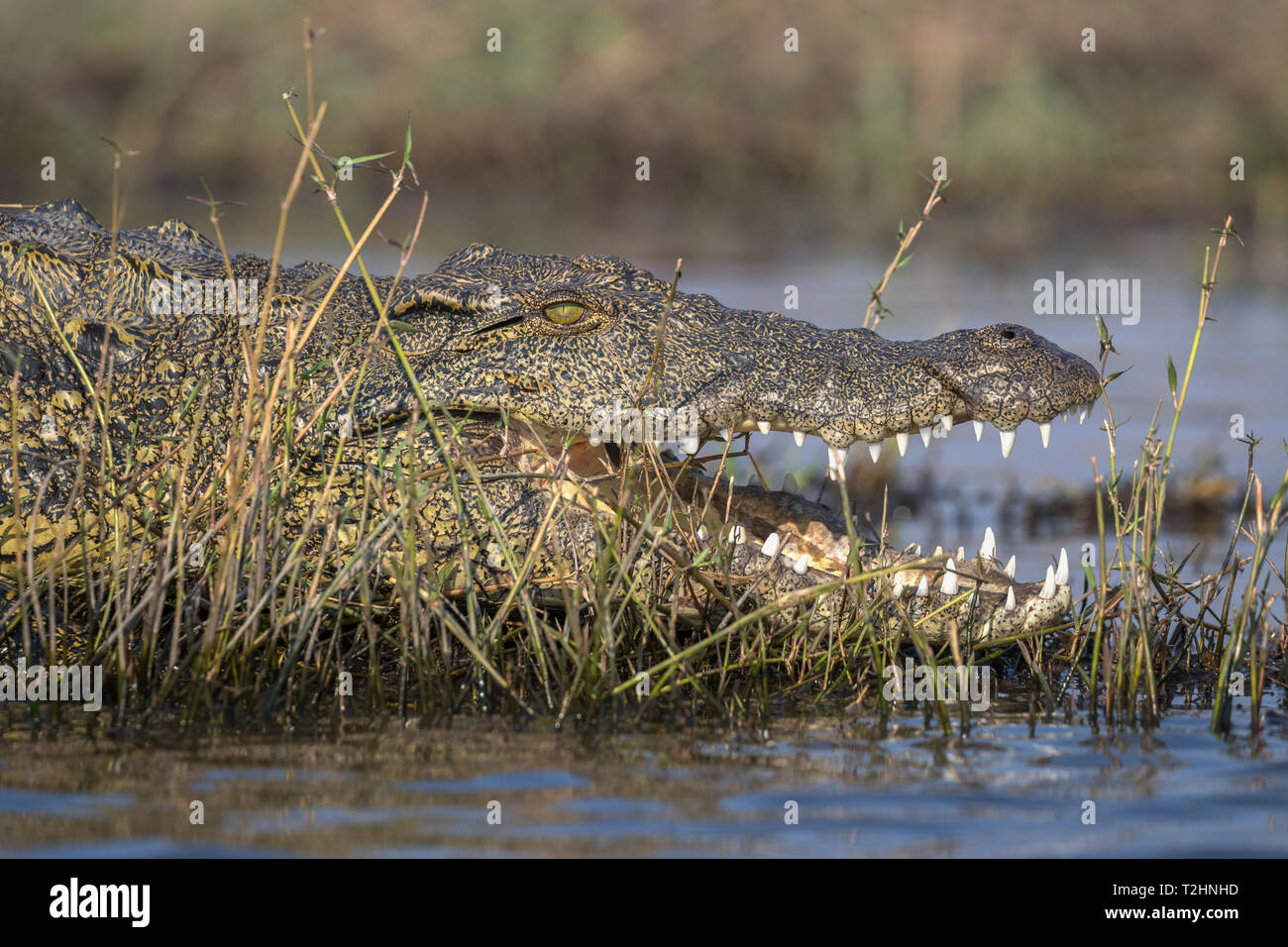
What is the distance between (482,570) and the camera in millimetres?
4668

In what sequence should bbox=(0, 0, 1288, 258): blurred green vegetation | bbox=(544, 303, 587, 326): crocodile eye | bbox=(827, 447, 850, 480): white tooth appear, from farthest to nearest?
1. bbox=(0, 0, 1288, 258): blurred green vegetation
2. bbox=(544, 303, 587, 326): crocodile eye
3. bbox=(827, 447, 850, 480): white tooth

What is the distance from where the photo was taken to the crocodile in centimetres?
443
